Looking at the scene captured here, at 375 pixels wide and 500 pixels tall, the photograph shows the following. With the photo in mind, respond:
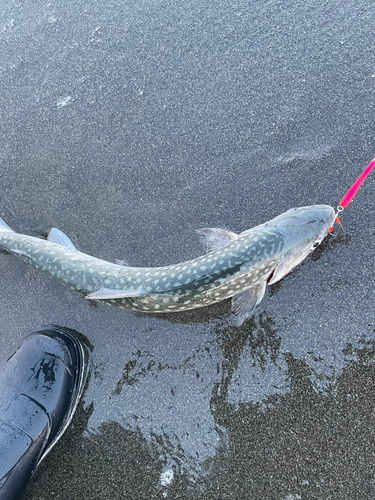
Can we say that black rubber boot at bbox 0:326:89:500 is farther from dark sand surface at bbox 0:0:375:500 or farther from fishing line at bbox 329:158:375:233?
fishing line at bbox 329:158:375:233

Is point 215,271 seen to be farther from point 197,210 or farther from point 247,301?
point 197,210

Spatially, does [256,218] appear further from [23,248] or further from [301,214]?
[23,248]

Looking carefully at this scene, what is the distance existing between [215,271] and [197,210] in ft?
3.02

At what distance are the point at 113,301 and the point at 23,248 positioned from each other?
3.62ft

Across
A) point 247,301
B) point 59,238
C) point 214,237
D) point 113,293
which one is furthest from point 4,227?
point 247,301

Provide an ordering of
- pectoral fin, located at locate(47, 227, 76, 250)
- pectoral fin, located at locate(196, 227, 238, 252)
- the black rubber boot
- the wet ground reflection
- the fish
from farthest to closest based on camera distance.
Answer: pectoral fin, located at locate(47, 227, 76, 250), pectoral fin, located at locate(196, 227, 238, 252), the black rubber boot, the wet ground reflection, the fish

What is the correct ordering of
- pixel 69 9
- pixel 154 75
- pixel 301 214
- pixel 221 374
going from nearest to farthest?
pixel 301 214
pixel 221 374
pixel 154 75
pixel 69 9

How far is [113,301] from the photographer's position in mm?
3061

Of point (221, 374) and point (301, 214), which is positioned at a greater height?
point (301, 214)

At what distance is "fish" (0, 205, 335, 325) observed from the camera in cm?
279

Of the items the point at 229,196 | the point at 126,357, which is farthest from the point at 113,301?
the point at 229,196

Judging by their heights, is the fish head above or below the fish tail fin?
below

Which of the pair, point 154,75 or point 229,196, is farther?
point 154,75

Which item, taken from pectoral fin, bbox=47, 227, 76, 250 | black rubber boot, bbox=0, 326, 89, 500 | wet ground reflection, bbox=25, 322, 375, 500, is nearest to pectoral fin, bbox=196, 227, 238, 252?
wet ground reflection, bbox=25, 322, 375, 500
